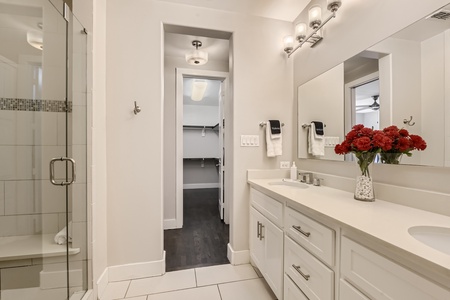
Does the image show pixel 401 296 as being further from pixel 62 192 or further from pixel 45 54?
pixel 45 54

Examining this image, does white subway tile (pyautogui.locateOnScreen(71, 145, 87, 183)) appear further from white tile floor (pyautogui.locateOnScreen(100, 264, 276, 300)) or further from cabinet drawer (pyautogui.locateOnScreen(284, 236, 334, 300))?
cabinet drawer (pyautogui.locateOnScreen(284, 236, 334, 300))

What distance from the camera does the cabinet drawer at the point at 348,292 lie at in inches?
29.5

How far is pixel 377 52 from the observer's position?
125 centimetres

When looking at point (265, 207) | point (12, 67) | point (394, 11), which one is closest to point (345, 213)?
point (265, 207)

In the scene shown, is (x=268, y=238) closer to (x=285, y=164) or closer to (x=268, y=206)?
(x=268, y=206)

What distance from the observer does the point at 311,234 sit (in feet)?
3.39

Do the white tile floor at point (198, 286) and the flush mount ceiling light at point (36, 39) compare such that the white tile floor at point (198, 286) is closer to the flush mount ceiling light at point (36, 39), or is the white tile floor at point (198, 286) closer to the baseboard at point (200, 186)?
the flush mount ceiling light at point (36, 39)

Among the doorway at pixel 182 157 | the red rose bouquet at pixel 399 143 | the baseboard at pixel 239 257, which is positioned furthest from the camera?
the doorway at pixel 182 157

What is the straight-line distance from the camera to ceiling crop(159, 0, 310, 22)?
185 cm

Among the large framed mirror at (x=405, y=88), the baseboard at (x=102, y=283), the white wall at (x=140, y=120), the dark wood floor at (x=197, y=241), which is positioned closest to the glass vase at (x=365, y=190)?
the large framed mirror at (x=405, y=88)

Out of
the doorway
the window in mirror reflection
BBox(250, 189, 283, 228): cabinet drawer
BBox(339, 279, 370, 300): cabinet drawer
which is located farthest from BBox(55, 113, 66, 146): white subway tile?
the window in mirror reflection

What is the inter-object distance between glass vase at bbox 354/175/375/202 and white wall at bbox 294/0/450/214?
11 cm

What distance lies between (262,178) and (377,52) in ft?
4.52

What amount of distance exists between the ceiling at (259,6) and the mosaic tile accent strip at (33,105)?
1404 millimetres
